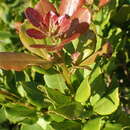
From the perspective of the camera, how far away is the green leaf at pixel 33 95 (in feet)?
4.28

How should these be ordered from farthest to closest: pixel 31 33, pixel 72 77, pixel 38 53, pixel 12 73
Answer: pixel 12 73 → pixel 72 77 → pixel 38 53 → pixel 31 33

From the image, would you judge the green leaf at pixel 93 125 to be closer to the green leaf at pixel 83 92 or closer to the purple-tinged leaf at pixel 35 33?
the green leaf at pixel 83 92

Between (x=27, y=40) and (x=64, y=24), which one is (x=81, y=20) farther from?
(x=27, y=40)

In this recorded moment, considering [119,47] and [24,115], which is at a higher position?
[119,47]

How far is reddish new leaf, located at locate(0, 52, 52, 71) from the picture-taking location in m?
1.09

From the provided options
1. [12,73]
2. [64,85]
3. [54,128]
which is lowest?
[54,128]

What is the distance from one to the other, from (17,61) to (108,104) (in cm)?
32

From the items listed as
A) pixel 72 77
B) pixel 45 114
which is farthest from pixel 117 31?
pixel 45 114

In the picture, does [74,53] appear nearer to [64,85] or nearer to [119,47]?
[64,85]

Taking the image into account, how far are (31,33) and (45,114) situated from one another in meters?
0.36

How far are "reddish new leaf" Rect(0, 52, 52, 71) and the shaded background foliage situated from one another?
0.09 metres

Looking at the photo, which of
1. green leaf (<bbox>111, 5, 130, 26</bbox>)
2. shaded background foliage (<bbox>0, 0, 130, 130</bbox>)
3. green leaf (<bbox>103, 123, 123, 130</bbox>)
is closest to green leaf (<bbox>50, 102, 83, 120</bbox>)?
shaded background foliage (<bbox>0, 0, 130, 130</bbox>)

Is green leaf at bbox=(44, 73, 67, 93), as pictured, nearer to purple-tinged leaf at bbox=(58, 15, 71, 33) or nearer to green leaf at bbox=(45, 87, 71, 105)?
green leaf at bbox=(45, 87, 71, 105)

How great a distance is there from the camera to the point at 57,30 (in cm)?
111
